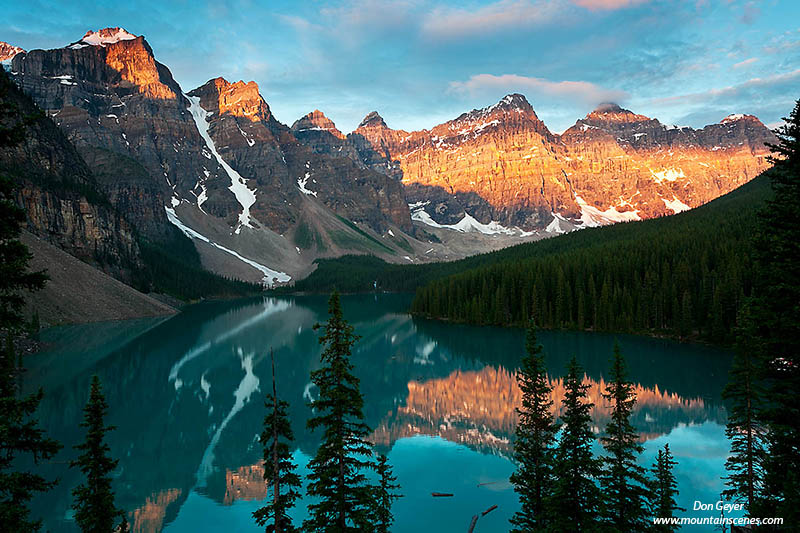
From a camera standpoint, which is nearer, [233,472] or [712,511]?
[712,511]

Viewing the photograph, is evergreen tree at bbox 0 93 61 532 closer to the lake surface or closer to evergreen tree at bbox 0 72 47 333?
evergreen tree at bbox 0 72 47 333

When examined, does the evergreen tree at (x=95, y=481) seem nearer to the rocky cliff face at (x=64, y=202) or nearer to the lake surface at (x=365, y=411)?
the lake surface at (x=365, y=411)

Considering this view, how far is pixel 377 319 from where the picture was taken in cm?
12038

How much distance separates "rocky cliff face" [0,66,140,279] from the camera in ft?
391

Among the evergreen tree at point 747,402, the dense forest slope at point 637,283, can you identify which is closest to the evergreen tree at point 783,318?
the evergreen tree at point 747,402

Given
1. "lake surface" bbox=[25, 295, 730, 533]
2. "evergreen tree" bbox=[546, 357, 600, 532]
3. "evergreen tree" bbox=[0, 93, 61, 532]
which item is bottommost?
"lake surface" bbox=[25, 295, 730, 533]

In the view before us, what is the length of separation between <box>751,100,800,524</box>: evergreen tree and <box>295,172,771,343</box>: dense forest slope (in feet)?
189

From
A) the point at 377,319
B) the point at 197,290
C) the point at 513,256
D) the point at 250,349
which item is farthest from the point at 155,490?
the point at 197,290

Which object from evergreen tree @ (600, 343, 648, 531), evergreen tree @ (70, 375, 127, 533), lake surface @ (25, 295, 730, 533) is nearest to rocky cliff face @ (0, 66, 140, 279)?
lake surface @ (25, 295, 730, 533)

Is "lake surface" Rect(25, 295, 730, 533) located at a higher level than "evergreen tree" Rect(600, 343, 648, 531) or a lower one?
lower

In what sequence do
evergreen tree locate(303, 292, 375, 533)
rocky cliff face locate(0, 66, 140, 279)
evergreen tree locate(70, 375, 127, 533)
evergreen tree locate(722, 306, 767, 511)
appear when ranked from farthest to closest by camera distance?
rocky cliff face locate(0, 66, 140, 279) < evergreen tree locate(70, 375, 127, 533) < evergreen tree locate(722, 306, 767, 511) < evergreen tree locate(303, 292, 375, 533)

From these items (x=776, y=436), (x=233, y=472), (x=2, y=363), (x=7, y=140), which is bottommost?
(x=233, y=472)

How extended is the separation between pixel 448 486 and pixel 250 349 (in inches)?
2331

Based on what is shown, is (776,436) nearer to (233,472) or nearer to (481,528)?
(481,528)
